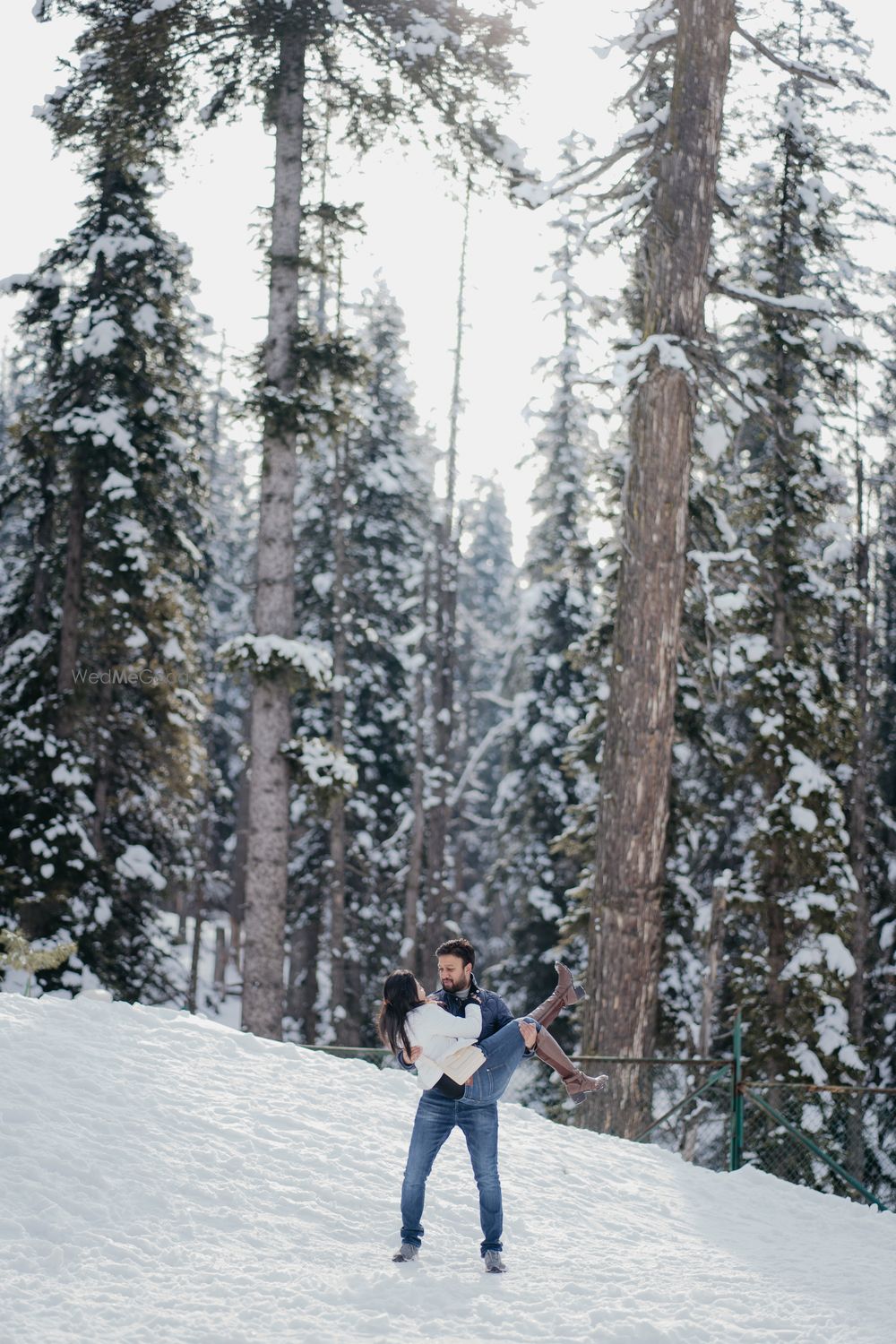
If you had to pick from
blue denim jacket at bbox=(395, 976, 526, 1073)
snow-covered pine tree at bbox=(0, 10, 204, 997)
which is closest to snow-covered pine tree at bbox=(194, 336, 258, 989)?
snow-covered pine tree at bbox=(0, 10, 204, 997)

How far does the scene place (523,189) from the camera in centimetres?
1077

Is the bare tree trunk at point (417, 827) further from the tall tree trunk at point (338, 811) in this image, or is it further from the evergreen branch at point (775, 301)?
the evergreen branch at point (775, 301)

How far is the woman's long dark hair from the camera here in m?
6.64

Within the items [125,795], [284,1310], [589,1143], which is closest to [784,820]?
[589,1143]

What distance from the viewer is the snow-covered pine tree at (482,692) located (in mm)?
37344

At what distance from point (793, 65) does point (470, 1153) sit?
9109 mm

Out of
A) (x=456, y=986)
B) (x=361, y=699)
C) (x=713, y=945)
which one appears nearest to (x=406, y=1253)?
(x=456, y=986)

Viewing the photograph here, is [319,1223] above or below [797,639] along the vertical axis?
below

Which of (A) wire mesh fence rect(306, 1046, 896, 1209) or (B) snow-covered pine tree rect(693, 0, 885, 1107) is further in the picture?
(B) snow-covered pine tree rect(693, 0, 885, 1107)

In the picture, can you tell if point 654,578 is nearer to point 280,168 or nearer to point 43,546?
point 280,168

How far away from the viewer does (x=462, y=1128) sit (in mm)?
6727

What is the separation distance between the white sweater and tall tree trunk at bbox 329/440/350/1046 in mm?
17619

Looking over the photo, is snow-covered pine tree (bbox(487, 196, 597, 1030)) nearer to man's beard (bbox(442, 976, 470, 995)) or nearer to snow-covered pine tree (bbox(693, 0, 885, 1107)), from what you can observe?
snow-covered pine tree (bbox(693, 0, 885, 1107))

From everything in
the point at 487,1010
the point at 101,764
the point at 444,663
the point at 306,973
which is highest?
the point at 444,663
